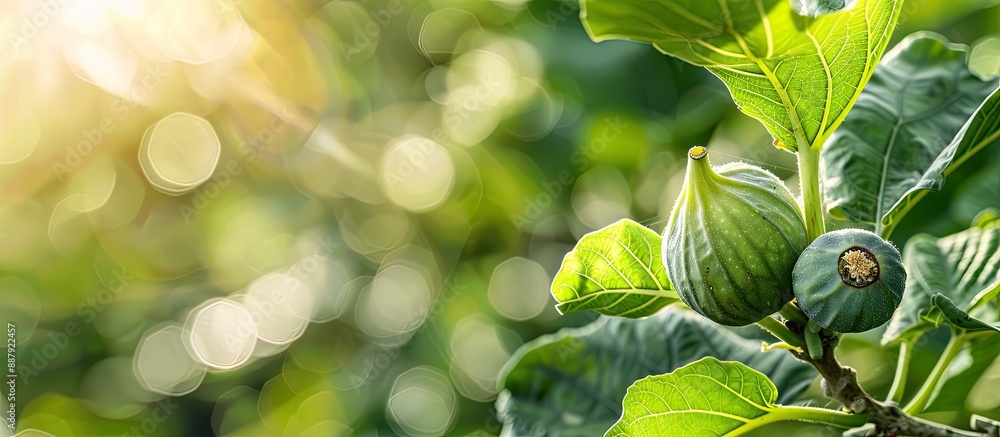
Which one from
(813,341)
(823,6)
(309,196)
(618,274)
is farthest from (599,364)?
(309,196)

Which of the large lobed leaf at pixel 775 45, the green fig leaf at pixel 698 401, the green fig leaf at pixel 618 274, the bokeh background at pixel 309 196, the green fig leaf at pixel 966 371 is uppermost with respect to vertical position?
the large lobed leaf at pixel 775 45

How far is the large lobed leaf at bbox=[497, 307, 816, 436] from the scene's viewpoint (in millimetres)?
1535

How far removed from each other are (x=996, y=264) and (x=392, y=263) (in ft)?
6.95

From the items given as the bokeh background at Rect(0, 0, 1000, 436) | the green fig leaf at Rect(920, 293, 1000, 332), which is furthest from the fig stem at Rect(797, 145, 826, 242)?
the bokeh background at Rect(0, 0, 1000, 436)

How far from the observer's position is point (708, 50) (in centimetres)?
86

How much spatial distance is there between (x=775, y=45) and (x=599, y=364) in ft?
2.97

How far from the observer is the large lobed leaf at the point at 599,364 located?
60.4 inches

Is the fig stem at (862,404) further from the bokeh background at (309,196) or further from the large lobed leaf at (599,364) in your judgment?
the bokeh background at (309,196)

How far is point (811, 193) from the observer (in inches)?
38.7

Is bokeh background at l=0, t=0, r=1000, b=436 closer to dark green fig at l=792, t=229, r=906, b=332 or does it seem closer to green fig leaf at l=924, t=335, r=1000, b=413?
green fig leaf at l=924, t=335, r=1000, b=413

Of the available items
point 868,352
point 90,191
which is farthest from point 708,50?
point 90,191

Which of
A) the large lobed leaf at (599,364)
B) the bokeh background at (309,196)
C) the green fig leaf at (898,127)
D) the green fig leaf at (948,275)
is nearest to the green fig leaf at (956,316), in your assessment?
the green fig leaf at (948,275)

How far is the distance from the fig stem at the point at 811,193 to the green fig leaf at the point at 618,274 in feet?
0.65

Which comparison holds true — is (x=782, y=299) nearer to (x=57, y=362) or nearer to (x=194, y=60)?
(x=194, y=60)
